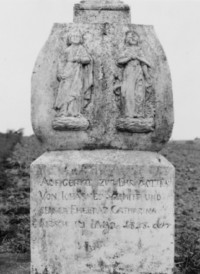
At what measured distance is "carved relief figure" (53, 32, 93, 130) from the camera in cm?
972

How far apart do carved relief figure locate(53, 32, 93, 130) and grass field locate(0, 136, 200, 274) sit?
2317 mm

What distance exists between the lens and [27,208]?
15539mm

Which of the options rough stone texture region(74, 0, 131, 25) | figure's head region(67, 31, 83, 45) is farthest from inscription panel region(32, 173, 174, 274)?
rough stone texture region(74, 0, 131, 25)

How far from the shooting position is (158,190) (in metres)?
9.77

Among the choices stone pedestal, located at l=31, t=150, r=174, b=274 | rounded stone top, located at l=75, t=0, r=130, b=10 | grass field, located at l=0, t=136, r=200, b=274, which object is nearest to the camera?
stone pedestal, located at l=31, t=150, r=174, b=274

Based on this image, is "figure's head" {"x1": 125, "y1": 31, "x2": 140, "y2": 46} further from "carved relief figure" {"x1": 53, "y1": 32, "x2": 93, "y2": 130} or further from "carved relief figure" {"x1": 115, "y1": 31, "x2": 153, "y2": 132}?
"carved relief figure" {"x1": 53, "y1": 32, "x2": 93, "y2": 130}

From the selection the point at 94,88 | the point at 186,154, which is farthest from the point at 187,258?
the point at 186,154

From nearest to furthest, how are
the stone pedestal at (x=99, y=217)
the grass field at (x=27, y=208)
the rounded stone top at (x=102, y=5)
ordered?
1. the stone pedestal at (x=99, y=217)
2. the rounded stone top at (x=102, y=5)
3. the grass field at (x=27, y=208)

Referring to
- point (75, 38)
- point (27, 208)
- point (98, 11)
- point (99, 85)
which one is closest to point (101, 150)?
point (99, 85)

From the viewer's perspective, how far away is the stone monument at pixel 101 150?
9.72 m

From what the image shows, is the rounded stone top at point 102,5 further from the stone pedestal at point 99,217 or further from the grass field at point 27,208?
the grass field at point 27,208

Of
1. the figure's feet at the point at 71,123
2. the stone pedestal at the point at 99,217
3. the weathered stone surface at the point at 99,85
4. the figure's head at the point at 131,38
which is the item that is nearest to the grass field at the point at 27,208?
the stone pedestal at the point at 99,217

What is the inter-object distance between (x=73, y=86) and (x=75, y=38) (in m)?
0.43

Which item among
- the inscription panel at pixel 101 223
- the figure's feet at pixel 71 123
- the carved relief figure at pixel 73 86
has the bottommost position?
the inscription panel at pixel 101 223
